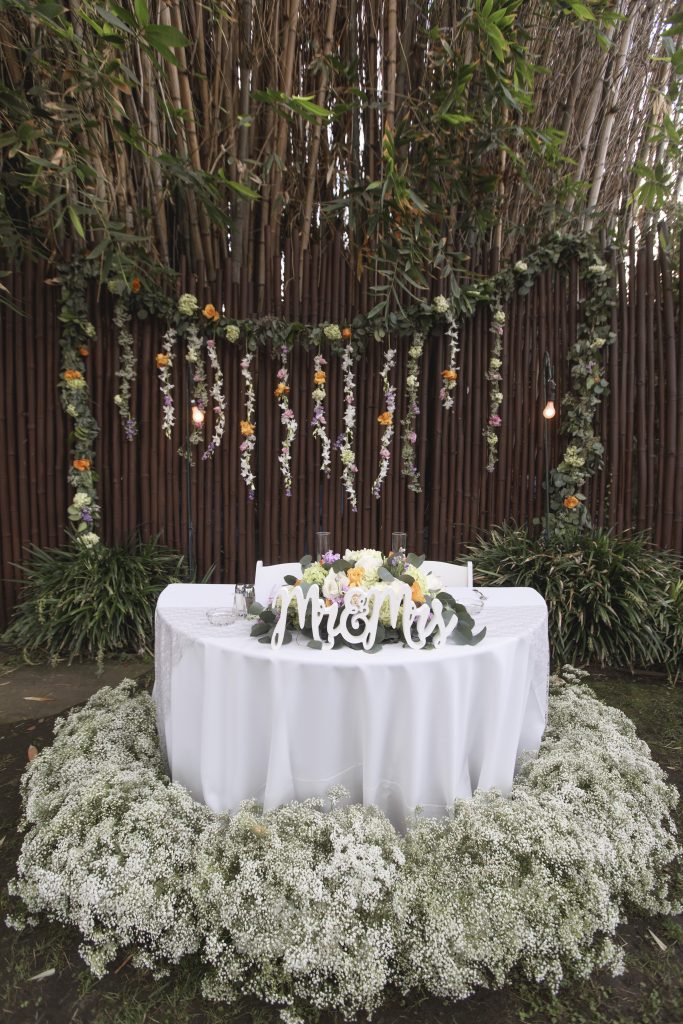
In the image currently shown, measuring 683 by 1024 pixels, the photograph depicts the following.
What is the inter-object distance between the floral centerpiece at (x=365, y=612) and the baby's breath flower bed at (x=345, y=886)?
45 centimetres

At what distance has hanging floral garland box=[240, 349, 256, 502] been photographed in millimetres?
3645

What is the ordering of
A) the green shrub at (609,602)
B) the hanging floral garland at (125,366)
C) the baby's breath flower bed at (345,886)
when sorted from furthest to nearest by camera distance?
the hanging floral garland at (125,366) → the green shrub at (609,602) → the baby's breath flower bed at (345,886)

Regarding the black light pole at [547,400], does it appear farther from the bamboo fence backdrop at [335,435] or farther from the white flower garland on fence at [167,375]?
the white flower garland on fence at [167,375]

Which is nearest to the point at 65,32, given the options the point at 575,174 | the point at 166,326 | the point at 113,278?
the point at 113,278

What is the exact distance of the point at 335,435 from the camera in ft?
12.4

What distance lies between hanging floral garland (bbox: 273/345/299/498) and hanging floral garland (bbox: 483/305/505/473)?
1.30 meters

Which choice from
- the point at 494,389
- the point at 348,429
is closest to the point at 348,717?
the point at 348,429

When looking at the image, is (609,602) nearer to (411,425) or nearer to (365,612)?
(411,425)

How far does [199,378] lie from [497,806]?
3.03m

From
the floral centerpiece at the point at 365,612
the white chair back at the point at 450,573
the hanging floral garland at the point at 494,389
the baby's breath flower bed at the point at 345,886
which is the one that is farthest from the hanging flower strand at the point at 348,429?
the baby's breath flower bed at the point at 345,886

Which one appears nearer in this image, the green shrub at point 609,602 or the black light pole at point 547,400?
the green shrub at point 609,602

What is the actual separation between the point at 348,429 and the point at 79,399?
174 centimetres

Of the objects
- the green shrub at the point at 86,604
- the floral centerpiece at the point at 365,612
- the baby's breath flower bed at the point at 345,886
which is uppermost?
the floral centerpiece at the point at 365,612

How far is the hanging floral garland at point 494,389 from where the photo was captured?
364 centimetres
